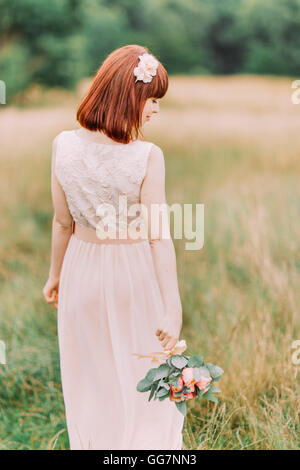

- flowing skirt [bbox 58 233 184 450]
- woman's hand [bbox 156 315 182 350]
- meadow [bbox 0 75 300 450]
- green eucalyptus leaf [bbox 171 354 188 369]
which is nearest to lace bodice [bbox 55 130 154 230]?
flowing skirt [bbox 58 233 184 450]

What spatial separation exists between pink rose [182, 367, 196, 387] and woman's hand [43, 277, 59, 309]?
587 mm

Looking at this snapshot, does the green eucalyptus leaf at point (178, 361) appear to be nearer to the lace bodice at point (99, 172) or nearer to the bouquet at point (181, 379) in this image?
the bouquet at point (181, 379)

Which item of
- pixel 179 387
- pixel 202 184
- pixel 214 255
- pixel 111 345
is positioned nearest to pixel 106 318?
pixel 111 345

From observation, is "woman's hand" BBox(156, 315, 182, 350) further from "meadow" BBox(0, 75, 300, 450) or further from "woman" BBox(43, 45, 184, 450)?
"meadow" BBox(0, 75, 300, 450)

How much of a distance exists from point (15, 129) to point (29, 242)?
1.84 meters

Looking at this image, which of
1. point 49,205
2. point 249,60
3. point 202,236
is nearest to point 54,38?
point 249,60

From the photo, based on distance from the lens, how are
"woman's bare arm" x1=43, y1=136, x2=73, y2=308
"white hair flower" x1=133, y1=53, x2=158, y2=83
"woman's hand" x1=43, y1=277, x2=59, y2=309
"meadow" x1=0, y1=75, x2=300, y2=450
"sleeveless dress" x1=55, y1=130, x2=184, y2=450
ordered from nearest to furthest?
"white hair flower" x1=133, y1=53, x2=158, y2=83
"sleeveless dress" x1=55, y1=130, x2=184, y2=450
"woman's bare arm" x1=43, y1=136, x2=73, y2=308
"woman's hand" x1=43, y1=277, x2=59, y2=309
"meadow" x1=0, y1=75, x2=300, y2=450

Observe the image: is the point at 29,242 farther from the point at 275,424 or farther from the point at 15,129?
the point at 275,424

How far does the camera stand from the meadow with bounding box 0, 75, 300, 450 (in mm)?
1942

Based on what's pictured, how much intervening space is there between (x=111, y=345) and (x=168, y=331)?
0.89 feet

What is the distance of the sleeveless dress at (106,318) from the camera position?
140 cm

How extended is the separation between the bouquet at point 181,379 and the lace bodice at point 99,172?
0.45 meters

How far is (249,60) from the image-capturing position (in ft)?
19.5

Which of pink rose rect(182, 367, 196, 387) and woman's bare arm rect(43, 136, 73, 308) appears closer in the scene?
pink rose rect(182, 367, 196, 387)
